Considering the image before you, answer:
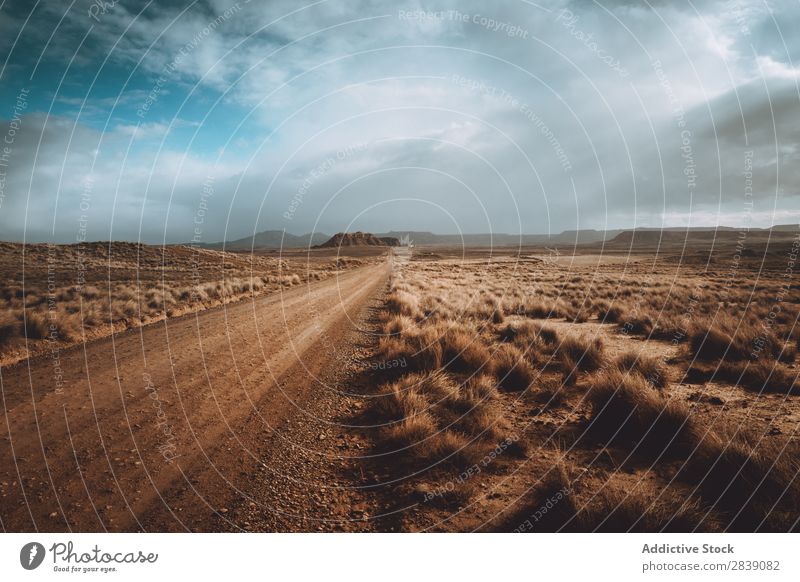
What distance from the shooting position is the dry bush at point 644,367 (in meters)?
6.75

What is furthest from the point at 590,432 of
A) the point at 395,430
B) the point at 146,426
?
the point at 146,426

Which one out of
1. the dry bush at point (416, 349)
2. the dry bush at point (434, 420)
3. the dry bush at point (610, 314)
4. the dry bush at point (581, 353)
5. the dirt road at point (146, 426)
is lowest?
the dirt road at point (146, 426)

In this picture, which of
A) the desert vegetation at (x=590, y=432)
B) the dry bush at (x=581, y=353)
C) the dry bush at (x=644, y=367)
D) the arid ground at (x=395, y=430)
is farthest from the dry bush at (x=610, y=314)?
the dry bush at (x=644, y=367)

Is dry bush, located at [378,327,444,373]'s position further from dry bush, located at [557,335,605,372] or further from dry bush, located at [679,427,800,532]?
dry bush, located at [679,427,800,532]

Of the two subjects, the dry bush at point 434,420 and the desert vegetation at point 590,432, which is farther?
the dry bush at point 434,420

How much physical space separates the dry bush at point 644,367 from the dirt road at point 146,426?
6248 millimetres

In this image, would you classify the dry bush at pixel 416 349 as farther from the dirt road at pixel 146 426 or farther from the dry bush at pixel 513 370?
the dirt road at pixel 146 426

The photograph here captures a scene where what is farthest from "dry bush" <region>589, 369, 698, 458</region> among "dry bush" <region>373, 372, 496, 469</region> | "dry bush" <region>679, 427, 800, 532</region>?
"dry bush" <region>373, 372, 496, 469</region>

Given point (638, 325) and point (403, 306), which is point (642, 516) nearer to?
point (638, 325)

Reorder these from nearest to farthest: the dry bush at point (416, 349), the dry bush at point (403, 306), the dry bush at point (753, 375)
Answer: the dry bush at point (753, 375)
the dry bush at point (416, 349)
the dry bush at point (403, 306)

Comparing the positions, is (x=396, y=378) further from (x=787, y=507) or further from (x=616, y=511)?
(x=787, y=507)

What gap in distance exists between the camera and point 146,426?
4.95m

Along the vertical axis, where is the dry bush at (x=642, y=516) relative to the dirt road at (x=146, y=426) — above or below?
above

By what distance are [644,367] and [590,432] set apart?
3005mm
